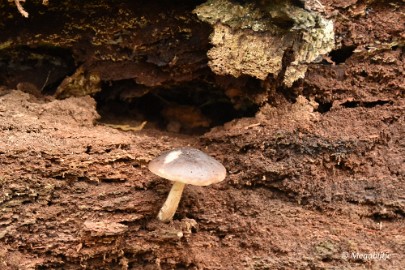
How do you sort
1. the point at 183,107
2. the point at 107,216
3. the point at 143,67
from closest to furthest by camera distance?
the point at 107,216 → the point at 143,67 → the point at 183,107

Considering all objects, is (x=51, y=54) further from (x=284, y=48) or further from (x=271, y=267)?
(x=271, y=267)

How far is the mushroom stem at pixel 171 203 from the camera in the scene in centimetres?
255

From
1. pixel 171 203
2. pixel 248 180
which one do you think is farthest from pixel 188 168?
pixel 248 180

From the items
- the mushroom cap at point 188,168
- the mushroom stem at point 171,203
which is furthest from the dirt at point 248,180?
the mushroom cap at point 188,168

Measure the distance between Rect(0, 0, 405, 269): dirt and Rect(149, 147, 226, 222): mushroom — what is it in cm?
9

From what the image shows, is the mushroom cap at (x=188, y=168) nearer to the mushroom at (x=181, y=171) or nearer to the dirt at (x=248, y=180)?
the mushroom at (x=181, y=171)

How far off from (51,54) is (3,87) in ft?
1.26

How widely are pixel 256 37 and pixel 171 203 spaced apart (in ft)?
3.81

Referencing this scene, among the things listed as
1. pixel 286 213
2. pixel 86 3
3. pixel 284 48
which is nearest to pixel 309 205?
pixel 286 213

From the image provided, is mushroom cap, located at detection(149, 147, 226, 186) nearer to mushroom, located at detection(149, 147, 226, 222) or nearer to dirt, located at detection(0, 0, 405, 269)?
mushroom, located at detection(149, 147, 226, 222)

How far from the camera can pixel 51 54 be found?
9.55 ft

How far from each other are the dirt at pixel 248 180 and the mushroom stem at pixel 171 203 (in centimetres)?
5

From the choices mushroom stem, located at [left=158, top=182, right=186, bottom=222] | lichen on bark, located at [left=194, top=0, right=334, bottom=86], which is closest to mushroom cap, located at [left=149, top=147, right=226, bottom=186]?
mushroom stem, located at [left=158, top=182, right=186, bottom=222]

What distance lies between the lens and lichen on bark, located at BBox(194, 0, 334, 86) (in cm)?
267
